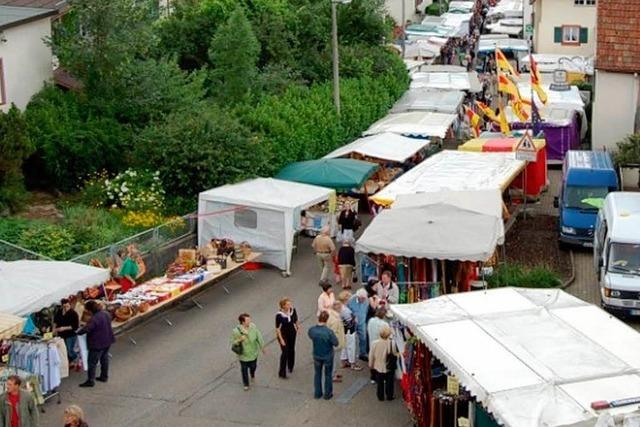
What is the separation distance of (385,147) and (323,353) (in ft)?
53.1

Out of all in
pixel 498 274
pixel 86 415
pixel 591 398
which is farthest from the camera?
pixel 498 274

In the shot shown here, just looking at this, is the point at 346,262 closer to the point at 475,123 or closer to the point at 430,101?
the point at 475,123

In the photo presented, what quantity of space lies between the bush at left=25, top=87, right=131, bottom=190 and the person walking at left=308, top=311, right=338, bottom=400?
484 inches

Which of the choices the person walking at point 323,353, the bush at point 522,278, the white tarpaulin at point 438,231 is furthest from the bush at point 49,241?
the bush at point 522,278

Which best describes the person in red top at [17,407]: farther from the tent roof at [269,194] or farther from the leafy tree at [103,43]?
the leafy tree at [103,43]

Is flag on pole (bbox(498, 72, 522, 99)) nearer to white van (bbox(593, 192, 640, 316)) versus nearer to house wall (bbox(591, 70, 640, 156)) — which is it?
house wall (bbox(591, 70, 640, 156))

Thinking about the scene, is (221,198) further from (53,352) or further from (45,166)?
(53,352)

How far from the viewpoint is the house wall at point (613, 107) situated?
37.9 m

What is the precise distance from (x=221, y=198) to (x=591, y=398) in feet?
46.2

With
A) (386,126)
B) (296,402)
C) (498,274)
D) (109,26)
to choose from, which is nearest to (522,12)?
(386,126)

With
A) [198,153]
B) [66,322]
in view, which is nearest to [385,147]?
[198,153]

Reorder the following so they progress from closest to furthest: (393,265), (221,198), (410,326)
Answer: (410,326), (393,265), (221,198)

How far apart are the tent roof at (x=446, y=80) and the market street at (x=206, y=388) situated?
2489 centimetres

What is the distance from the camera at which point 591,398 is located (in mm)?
14273
